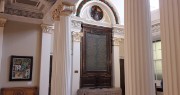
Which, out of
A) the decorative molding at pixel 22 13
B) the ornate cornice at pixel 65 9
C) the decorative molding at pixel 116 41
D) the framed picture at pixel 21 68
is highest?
the decorative molding at pixel 22 13

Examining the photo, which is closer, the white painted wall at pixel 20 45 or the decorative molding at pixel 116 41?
the white painted wall at pixel 20 45

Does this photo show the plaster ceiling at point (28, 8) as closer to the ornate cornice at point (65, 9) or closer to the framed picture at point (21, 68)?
the ornate cornice at point (65, 9)

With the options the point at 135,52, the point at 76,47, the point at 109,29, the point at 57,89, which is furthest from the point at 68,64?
the point at 109,29

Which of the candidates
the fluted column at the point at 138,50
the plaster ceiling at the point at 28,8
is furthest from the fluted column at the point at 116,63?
the fluted column at the point at 138,50

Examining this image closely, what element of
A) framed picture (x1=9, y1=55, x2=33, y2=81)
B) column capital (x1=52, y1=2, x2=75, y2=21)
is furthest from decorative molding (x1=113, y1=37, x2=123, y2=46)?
column capital (x1=52, y1=2, x2=75, y2=21)

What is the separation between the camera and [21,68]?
20.6 ft

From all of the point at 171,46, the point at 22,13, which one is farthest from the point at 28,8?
the point at 171,46

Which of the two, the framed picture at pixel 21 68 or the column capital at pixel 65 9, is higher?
the column capital at pixel 65 9

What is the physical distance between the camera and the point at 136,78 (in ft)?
6.93

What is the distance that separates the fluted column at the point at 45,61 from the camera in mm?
6434

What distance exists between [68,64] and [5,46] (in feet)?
9.24

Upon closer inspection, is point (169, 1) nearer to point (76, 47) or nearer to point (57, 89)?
point (57, 89)

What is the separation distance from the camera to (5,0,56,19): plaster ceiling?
605 centimetres

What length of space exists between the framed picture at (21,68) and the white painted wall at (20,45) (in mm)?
110
